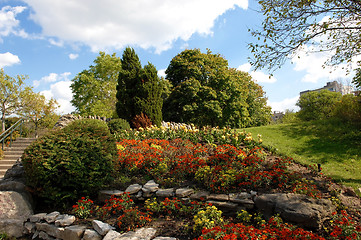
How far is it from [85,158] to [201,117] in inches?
541

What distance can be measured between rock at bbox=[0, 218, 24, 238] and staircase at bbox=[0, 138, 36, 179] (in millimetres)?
4722

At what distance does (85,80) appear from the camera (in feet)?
76.1

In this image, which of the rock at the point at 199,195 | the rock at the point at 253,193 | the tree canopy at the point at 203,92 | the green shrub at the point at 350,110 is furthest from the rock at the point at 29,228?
the tree canopy at the point at 203,92

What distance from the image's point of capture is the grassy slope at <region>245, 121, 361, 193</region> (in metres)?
6.05

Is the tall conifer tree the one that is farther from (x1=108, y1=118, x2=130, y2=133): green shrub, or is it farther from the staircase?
the staircase

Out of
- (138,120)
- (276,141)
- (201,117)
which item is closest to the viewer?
(276,141)

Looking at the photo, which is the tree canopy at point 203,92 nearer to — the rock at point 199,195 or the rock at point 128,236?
the rock at point 199,195

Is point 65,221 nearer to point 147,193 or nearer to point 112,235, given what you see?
point 112,235

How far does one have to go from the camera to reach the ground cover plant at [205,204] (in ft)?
10.0

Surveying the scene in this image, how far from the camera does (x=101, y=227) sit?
3518 millimetres

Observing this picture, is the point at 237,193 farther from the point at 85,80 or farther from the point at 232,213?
the point at 85,80

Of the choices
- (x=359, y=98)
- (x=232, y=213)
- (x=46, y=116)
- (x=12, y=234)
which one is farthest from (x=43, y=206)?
(x=46, y=116)

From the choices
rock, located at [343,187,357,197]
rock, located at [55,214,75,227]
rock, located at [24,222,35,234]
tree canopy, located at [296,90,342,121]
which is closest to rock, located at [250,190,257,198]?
rock, located at [343,187,357,197]

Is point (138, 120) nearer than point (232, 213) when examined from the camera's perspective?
No
